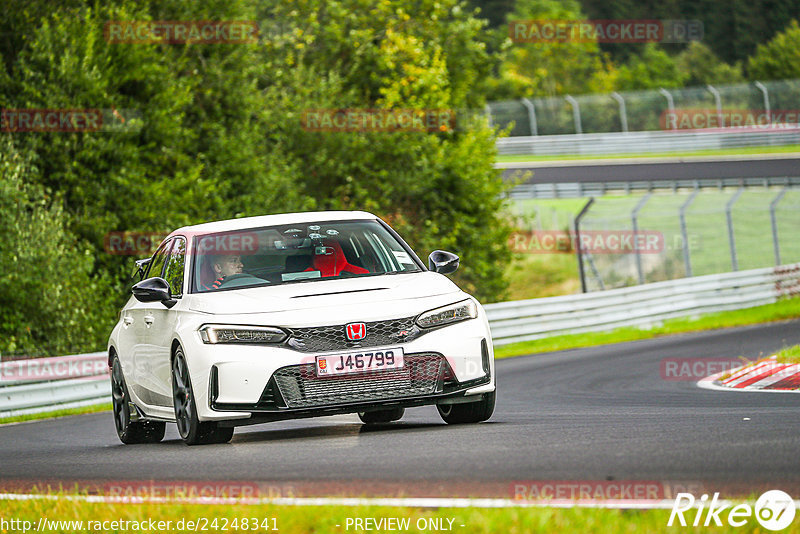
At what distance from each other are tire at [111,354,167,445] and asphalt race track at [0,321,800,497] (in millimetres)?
254

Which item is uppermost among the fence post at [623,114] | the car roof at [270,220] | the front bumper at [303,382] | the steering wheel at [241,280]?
the car roof at [270,220]

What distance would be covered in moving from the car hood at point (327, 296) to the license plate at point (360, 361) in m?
0.31

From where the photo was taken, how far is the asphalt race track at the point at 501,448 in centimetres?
647

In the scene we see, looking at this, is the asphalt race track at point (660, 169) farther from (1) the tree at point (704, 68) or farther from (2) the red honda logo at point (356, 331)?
(1) the tree at point (704, 68)

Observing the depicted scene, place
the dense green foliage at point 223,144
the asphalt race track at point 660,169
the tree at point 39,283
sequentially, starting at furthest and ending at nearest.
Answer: the asphalt race track at point 660,169
the dense green foliage at point 223,144
the tree at point 39,283

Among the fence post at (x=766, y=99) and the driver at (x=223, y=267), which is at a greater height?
the driver at (x=223, y=267)

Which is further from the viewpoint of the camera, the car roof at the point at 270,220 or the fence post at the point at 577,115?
the fence post at the point at 577,115

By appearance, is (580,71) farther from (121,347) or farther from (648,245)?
(121,347)

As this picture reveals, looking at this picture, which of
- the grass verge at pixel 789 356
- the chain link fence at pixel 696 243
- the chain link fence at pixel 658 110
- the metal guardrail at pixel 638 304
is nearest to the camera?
the grass verge at pixel 789 356

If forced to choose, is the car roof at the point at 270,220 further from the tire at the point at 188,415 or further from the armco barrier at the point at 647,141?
the armco barrier at the point at 647,141

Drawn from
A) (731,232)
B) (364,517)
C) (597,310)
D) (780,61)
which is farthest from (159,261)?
(780,61)

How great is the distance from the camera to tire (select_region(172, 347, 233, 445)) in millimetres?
8773

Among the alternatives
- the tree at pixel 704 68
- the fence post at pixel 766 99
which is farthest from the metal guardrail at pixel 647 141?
the tree at pixel 704 68

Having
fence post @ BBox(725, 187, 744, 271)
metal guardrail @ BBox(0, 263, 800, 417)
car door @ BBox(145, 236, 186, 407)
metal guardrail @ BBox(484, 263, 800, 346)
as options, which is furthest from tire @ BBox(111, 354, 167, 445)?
fence post @ BBox(725, 187, 744, 271)
